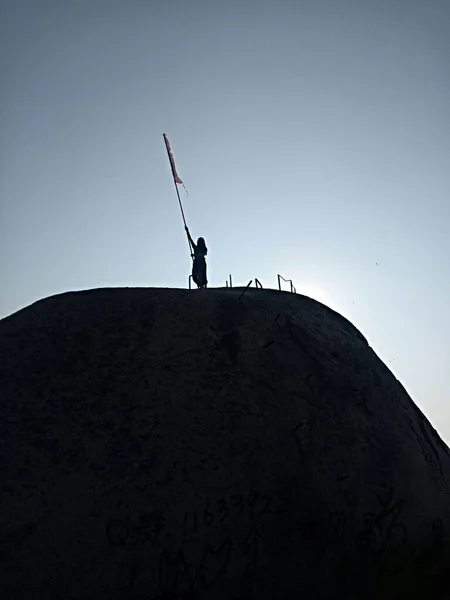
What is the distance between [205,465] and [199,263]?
612 centimetres

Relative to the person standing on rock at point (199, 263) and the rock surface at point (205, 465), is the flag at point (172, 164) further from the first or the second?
the rock surface at point (205, 465)

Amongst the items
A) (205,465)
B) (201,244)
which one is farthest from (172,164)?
(205,465)

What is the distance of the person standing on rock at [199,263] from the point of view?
13.4 m

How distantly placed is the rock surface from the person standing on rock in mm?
2615

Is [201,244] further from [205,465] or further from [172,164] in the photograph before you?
[205,465]

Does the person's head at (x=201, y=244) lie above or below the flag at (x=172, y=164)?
below

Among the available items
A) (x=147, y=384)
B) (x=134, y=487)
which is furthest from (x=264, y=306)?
(x=134, y=487)

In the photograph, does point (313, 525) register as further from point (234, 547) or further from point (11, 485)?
point (11, 485)

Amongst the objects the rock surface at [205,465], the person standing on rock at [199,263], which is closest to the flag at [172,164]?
the person standing on rock at [199,263]

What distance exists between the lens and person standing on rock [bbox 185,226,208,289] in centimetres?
1337

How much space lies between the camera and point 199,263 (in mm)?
13492

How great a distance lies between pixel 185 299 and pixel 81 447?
3406 mm

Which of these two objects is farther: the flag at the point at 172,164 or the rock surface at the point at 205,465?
the flag at the point at 172,164

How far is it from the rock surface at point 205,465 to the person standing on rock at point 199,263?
8.58ft
